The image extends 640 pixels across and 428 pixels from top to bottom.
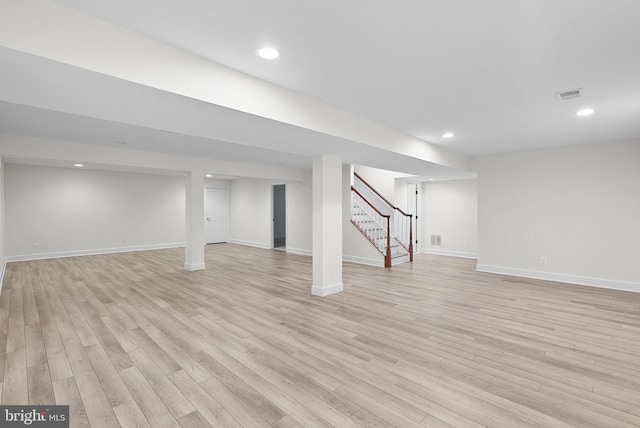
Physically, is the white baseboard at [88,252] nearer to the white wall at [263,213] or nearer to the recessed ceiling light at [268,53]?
the white wall at [263,213]

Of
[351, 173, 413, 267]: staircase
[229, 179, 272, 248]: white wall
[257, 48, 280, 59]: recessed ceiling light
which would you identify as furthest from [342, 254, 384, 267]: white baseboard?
[257, 48, 280, 59]: recessed ceiling light

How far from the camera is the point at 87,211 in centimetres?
848

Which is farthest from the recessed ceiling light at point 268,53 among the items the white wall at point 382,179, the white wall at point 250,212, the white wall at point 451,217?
the white wall at point 250,212

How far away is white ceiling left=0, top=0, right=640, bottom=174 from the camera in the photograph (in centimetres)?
174

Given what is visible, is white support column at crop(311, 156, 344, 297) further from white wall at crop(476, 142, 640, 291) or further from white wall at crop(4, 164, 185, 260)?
white wall at crop(4, 164, 185, 260)

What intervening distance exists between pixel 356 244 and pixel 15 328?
20.2 ft

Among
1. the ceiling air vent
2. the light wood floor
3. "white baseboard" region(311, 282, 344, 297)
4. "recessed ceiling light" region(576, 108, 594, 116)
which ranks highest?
"recessed ceiling light" region(576, 108, 594, 116)

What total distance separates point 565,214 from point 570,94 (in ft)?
11.5

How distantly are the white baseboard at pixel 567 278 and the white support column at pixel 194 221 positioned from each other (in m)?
6.30

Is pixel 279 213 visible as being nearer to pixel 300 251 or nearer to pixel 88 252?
pixel 300 251

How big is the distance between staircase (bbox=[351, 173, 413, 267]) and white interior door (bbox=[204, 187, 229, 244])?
5552 millimetres

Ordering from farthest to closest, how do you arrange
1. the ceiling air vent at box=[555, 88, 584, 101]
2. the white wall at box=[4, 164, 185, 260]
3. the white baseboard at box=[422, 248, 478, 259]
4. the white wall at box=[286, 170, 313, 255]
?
the white wall at box=[286, 170, 313, 255] → the white baseboard at box=[422, 248, 478, 259] → the white wall at box=[4, 164, 185, 260] → the ceiling air vent at box=[555, 88, 584, 101]

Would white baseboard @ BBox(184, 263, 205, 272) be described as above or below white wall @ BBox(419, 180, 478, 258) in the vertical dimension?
below

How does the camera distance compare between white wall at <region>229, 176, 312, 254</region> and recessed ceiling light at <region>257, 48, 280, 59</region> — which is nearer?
recessed ceiling light at <region>257, 48, 280, 59</region>
